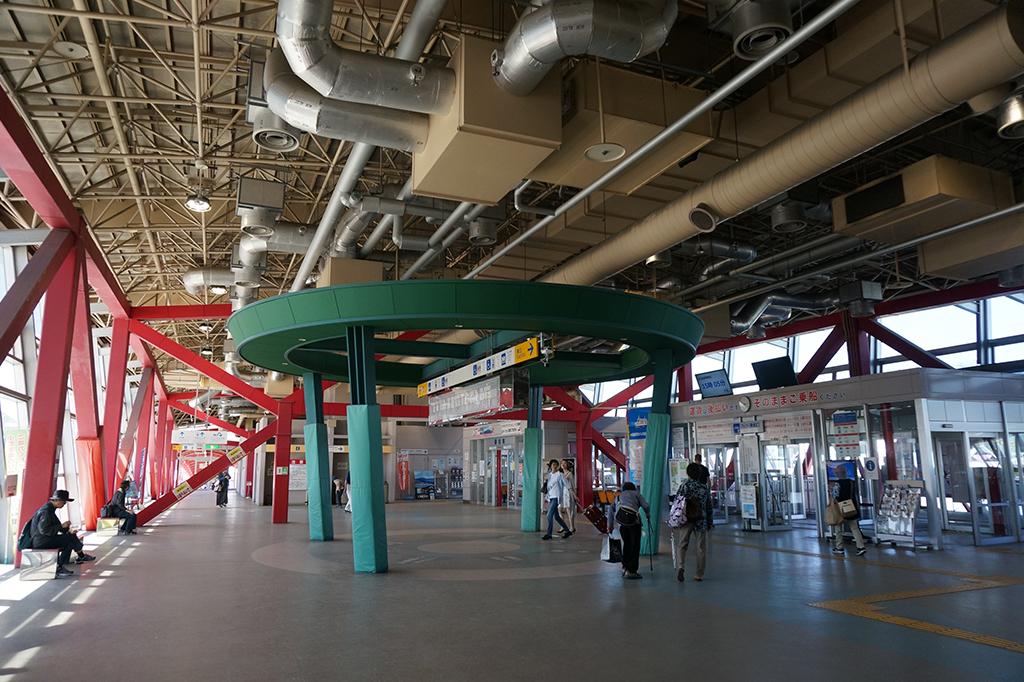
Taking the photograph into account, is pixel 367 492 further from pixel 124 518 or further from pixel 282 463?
pixel 282 463

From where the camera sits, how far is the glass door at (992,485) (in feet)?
43.4

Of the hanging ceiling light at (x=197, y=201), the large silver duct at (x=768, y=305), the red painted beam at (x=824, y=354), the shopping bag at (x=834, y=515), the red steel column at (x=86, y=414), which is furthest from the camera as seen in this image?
the red painted beam at (x=824, y=354)

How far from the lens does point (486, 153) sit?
7.44 m

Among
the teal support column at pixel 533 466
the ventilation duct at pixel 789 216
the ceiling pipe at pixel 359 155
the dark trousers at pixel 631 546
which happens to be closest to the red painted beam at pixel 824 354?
the teal support column at pixel 533 466

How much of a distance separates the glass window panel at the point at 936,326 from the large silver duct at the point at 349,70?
60.2 ft

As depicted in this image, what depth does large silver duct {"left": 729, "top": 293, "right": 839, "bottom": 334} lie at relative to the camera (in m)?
18.4

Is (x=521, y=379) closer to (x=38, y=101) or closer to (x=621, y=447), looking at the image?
(x=38, y=101)

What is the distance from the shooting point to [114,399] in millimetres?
17391

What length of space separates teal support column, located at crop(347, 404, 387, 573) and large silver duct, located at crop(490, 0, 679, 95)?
18.7ft

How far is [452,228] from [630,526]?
625 centimetres

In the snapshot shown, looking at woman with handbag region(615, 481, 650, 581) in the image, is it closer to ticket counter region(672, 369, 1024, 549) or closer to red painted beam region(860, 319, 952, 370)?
ticket counter region(672, 369, 1024, 549)

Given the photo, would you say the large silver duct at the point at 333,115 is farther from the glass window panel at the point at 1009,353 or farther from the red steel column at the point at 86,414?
the glass window panel at the point at 1009,353

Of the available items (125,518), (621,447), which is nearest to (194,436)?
(125,518)

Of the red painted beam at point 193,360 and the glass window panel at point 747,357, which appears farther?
the glass window panel at point 747,357
